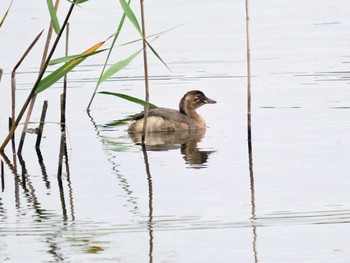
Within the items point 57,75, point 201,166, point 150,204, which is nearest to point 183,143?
point 201,166

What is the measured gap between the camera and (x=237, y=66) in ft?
52.3

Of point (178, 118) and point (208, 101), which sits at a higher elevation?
point (208, 101)

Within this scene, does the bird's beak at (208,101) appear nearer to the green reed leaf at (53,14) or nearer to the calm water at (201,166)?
the calm water at (201,166)

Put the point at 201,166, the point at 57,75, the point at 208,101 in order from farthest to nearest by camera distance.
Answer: the point at 208,101 < the point at 201,166 < the point at 57,75

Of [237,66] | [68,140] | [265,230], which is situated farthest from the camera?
[237,66]

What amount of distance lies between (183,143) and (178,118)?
32.5 inches

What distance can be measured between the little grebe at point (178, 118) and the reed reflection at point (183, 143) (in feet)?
0.20

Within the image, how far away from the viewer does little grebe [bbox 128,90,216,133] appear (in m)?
12.6

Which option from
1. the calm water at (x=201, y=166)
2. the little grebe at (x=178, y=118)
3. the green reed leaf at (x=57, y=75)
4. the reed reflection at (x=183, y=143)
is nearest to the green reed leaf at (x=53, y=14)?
the green reed leaf at (x=57, y=75)

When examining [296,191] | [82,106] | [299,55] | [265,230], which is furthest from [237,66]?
[265,230]

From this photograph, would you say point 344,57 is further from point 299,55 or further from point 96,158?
point 96,158

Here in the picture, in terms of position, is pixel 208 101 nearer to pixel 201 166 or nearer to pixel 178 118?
pixel 178 118

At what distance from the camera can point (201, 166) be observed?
34.7ft

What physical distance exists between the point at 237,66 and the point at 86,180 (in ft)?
20.2
